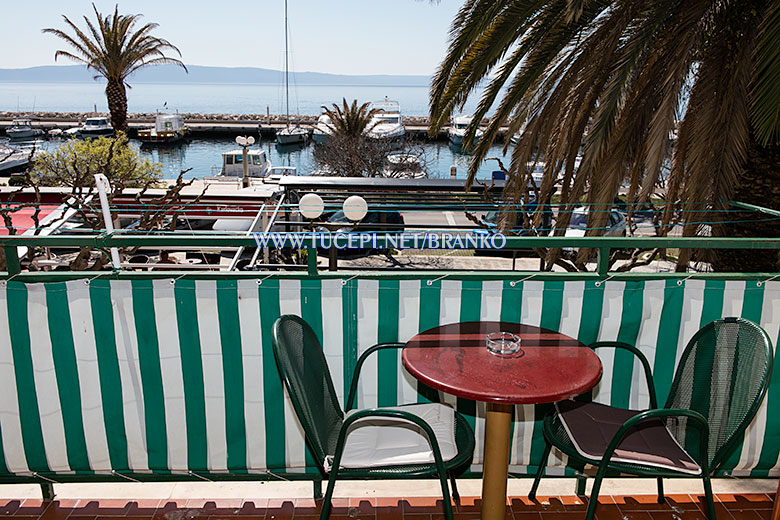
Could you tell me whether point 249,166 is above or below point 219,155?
above

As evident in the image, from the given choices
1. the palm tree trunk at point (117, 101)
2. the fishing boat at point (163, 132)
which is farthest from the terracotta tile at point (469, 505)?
the fishing boat at point (163, 132)

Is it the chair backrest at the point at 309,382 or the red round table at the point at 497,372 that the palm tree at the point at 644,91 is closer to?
the red round table at the point at 497,372

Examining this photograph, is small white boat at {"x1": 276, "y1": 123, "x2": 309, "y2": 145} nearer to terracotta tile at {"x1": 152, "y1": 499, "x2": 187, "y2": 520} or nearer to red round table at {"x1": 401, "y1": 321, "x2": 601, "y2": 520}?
terracotta tile at {"x1": 152, "y1": 499, "x2": 187, "y2": 520}

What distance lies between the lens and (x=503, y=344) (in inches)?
97.3

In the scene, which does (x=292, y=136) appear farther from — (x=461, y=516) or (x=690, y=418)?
(x=690, y=418)

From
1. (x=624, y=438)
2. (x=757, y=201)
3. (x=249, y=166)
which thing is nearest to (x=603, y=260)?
(x=624, y=438)

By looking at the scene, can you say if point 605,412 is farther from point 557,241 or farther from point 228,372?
point 228,372

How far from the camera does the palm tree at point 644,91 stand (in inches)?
213

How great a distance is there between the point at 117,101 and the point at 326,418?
1402 inches

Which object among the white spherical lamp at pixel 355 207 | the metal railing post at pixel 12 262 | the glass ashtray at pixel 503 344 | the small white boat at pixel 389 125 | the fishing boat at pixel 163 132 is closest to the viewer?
the glass ashtray at pixel 503 344

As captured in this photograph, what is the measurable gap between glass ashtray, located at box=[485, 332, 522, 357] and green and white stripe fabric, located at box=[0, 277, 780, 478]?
334 millimetres

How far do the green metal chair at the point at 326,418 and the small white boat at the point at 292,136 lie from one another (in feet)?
205

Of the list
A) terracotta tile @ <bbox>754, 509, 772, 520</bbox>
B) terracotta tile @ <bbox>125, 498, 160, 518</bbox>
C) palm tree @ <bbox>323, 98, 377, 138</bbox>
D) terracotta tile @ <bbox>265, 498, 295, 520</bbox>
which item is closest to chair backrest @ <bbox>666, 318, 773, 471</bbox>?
terracotta tile @ <bbox>754, 509, 772, 520</bbox>

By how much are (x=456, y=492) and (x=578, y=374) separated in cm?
101
